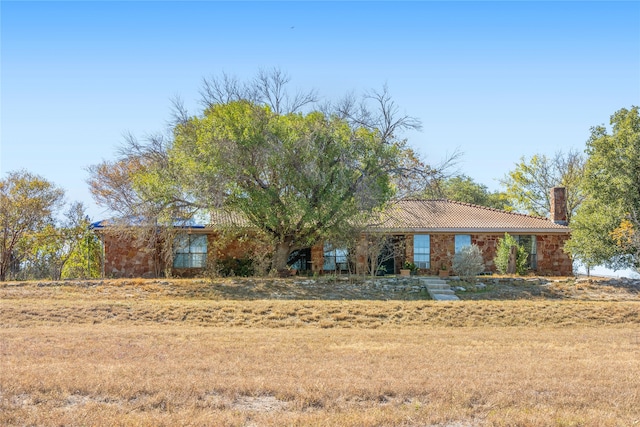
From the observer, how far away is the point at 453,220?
29.1 m

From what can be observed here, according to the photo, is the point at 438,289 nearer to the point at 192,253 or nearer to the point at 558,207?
the point at 558,207

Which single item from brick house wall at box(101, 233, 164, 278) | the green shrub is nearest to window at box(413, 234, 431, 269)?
the green shrub

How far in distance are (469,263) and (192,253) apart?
1098 cm

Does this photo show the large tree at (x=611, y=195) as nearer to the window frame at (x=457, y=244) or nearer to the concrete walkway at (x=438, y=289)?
the window frame at (x=457, y=244)

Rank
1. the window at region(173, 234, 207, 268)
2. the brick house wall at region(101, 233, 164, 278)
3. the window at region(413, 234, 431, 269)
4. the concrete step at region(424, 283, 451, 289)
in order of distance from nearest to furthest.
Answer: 1. the concrete step at region(424, 283, 451, 289)
2. the brick house wall at region(101, 233, 164, 278)
3. the window at region(173, 234, 207, 268)
4. the window at region(413, 234, 431, 269)

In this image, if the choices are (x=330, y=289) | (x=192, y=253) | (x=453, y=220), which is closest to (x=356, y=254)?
(x=330, y=289)

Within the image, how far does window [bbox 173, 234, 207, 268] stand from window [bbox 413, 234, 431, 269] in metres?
8.61

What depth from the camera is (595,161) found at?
83.5 ft

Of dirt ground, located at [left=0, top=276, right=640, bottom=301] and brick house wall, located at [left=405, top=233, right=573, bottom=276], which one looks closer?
dirt ground, located at [left=0, top=276, right=640, bottom=301]

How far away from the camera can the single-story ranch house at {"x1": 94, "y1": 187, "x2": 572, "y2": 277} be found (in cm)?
2708

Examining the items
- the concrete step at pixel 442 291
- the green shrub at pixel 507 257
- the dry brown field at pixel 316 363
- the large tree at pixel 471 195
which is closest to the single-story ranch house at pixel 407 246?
the green shrub at pixel 507 257

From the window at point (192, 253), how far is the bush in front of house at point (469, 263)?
1007 cm

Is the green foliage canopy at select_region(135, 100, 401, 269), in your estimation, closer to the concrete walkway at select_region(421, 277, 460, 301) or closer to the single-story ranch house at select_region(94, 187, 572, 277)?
the single-story ranch house at select_region(94, 187, 572, 277)

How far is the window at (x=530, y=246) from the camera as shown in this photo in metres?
28.8
